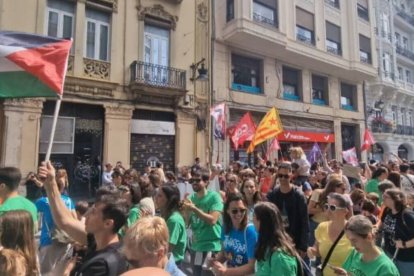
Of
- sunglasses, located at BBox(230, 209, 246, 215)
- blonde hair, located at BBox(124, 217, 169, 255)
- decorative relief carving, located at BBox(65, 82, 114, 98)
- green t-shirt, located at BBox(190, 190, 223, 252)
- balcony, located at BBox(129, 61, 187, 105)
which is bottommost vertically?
green t-shirt, located at BBox(190, 190, 223, 252)

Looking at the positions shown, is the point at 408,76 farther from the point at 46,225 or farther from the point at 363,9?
the point at 46,225

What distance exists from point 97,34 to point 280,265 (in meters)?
11.5

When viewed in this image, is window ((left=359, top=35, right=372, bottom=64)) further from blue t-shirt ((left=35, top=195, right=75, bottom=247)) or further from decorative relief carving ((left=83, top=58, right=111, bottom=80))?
blue t-shirt ((left=35, top=195, right=75, bottom=247))

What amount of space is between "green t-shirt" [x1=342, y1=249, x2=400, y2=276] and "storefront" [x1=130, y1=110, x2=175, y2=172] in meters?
10.4

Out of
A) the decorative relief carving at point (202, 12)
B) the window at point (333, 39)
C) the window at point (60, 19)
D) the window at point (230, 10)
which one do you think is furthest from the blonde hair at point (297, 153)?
the window at point (333, 39)

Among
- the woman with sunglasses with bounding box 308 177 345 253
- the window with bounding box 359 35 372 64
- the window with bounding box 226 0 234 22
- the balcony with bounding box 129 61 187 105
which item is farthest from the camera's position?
the window with bounding box 359 35 372 64

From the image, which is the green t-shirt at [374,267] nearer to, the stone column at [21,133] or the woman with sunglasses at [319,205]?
the woman with sunglasses at [319,205]

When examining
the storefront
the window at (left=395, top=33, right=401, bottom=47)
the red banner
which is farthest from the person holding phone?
the window at (left=395, top=33, right=401, bottom=47)

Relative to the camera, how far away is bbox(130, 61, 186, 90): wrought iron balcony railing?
12199mm

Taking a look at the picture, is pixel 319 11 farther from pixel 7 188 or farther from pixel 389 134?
pixel 7 188

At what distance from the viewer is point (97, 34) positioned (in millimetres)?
12000

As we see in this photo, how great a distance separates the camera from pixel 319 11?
1875 cm

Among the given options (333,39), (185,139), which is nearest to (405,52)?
(333,39)

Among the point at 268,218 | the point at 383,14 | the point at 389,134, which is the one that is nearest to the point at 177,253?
the point at 268,218
